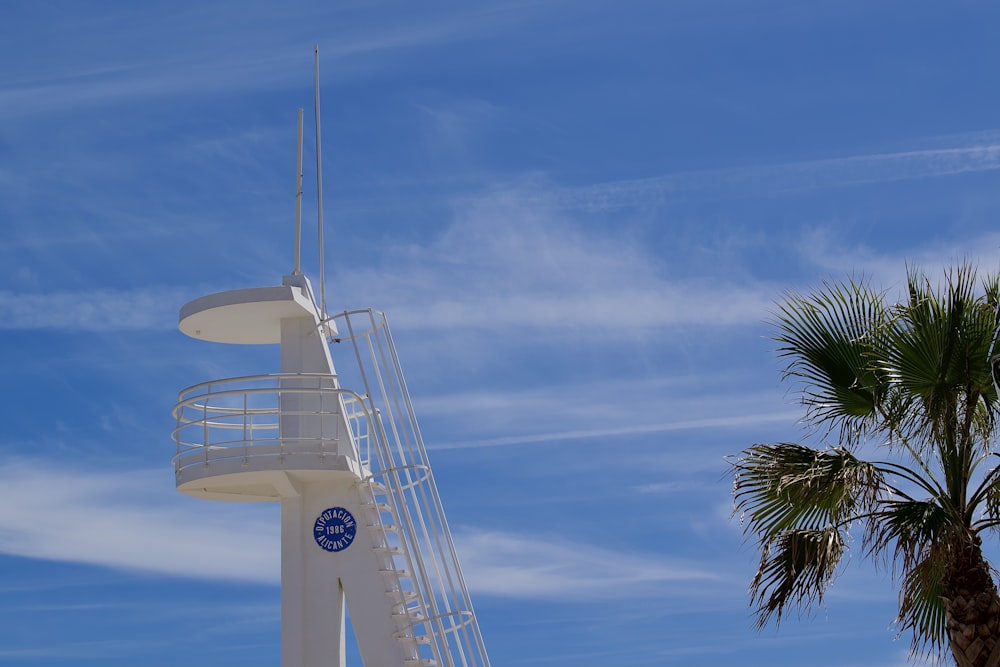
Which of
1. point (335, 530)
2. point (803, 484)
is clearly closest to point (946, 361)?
point (803, 484)

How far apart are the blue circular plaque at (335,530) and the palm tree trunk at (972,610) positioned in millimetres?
7964

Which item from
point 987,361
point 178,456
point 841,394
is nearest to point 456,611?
point 178,456

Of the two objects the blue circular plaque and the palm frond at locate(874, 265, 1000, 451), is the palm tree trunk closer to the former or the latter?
the palm frond at locate(874, 265, 1000, 451)

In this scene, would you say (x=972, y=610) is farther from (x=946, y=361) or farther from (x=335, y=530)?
(x=335, y=530)

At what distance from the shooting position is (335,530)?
17609mm

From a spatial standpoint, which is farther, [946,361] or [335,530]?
[335,530]

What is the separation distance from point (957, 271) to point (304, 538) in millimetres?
9270

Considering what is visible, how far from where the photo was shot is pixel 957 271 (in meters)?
13.8

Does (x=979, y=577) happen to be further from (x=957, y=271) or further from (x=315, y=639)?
(x=315, y=639)

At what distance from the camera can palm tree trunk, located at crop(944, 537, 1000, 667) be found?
13.0m

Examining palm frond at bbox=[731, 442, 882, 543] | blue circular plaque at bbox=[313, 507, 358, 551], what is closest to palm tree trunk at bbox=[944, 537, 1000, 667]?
palm frond at bbox=[731, 442, 882, 543]

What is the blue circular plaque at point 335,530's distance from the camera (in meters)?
17.6

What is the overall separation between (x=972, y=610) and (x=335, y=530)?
8.44m

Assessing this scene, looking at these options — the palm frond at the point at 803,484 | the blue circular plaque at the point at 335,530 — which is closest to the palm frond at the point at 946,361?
the palm frond at the point at 803,484
